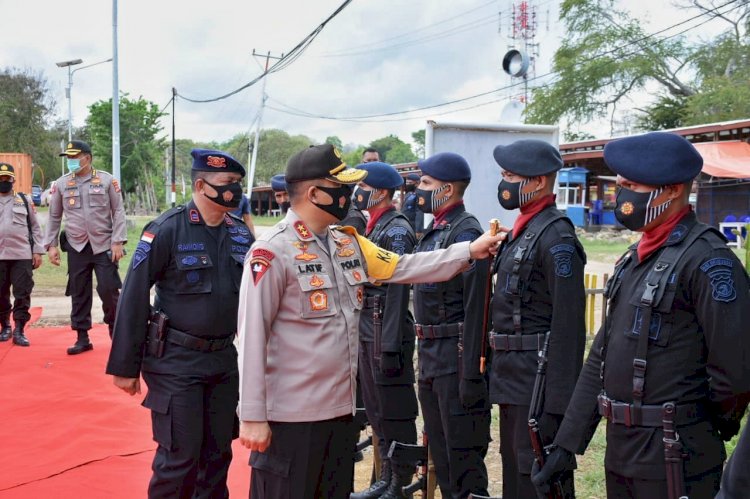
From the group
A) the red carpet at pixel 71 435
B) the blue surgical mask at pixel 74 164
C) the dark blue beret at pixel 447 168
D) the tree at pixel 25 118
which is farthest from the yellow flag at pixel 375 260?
the tree at pixel 25 118

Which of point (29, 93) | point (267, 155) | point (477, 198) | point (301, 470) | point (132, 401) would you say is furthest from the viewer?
point (267, 155)

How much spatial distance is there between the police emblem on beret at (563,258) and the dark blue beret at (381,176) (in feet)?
6.77

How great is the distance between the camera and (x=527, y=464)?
3285 mm

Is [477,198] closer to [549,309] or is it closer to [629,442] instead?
[549,309]

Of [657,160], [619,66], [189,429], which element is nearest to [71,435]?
[189,429]

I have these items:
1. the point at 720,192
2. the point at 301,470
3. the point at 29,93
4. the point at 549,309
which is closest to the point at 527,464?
the point at 549,309

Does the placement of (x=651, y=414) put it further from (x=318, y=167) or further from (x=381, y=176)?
(x=381, y=176)

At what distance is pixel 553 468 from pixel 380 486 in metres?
2.07

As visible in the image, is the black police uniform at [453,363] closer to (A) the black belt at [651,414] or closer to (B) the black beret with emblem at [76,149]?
(A) the black belt at [651,414]

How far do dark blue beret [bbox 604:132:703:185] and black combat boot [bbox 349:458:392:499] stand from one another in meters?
2.81

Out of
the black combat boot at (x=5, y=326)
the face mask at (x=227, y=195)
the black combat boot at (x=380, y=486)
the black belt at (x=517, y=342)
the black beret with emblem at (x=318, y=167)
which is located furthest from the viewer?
the black combat boot at (x=5, y=326)

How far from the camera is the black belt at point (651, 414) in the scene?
2.52m

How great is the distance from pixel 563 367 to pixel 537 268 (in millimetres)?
477

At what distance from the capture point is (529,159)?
358cm
